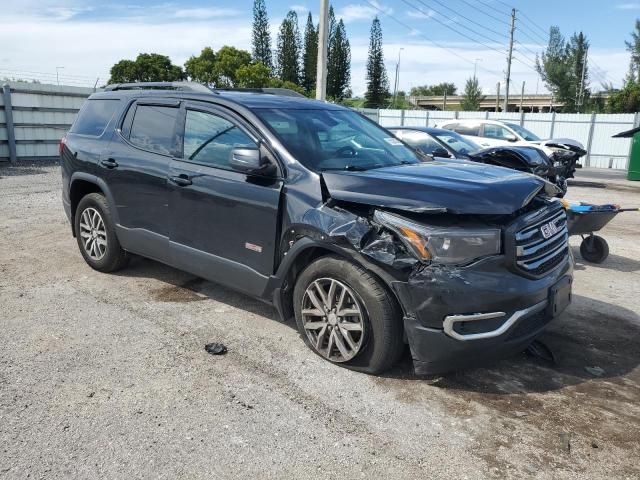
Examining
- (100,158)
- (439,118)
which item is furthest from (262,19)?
(100,158)

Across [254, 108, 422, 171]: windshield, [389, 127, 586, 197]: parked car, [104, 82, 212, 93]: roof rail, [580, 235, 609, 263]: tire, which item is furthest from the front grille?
[580, 235, 609, 263]: tire

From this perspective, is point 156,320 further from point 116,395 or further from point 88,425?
point 88,425

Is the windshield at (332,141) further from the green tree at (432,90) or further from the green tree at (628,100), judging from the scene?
the green tree at (432,90)

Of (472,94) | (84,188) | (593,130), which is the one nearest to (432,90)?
(472,94)

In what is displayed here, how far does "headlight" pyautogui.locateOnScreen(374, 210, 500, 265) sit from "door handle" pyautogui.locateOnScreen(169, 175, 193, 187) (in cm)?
201

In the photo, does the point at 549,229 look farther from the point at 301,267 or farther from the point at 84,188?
the point at 84,188

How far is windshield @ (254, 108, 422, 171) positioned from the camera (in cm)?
406

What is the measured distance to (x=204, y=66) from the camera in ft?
205

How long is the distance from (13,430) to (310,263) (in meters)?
1.99

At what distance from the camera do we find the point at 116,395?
3.35m

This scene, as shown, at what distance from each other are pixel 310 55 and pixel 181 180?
72.1m

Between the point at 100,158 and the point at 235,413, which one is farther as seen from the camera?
the point at 100,158

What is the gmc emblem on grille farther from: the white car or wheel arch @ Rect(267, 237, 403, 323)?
the white car

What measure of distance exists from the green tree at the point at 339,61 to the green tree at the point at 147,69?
61.0 feet
